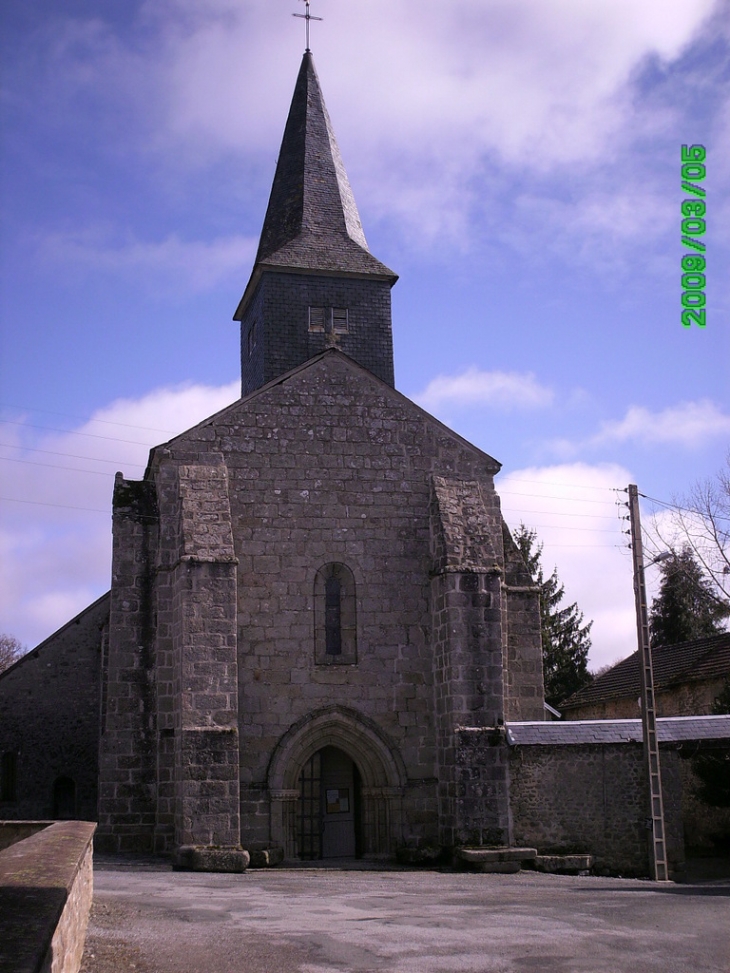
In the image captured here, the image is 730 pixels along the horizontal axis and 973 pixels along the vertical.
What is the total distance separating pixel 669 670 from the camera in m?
29.3

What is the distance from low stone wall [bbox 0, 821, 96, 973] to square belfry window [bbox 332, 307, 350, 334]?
15.1 metres

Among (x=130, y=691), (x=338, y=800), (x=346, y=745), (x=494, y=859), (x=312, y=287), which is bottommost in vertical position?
(x=494, y=859)

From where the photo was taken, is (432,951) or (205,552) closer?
(432,951)

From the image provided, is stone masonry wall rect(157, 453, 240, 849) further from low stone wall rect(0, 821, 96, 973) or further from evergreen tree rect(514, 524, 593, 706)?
evergreen tree rect(514, 524, 593, 706)

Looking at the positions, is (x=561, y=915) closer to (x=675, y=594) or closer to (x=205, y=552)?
(x=205, y=552)

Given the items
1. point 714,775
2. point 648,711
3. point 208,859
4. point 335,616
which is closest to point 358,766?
point 335,616

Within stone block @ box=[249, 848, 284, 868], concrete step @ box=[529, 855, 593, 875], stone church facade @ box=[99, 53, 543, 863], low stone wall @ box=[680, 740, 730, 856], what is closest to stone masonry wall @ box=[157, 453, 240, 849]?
stone church facade @ box=[99, 53, 543, 863]

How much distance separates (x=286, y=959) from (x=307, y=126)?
2145 cm

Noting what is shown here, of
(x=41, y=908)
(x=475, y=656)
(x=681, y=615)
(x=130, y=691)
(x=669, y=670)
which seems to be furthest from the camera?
(x=681, y=615)

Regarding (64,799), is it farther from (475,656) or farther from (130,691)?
(475,656)

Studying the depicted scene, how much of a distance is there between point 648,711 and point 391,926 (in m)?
8.91

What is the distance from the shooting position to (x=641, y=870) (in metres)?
17.9

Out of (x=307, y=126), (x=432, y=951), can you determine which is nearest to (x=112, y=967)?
(x=432, y=951)

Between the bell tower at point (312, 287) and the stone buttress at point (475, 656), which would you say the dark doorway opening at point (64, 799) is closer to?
the stone buttress at point (475, 656)
